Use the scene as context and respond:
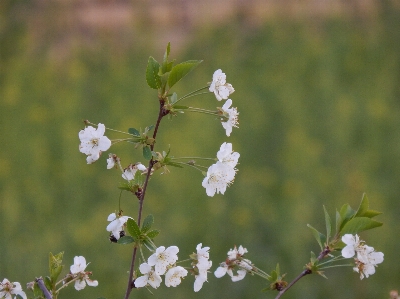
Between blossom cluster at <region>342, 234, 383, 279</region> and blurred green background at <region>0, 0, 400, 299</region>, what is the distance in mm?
1893

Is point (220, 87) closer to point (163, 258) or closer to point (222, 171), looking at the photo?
point (222, 171)

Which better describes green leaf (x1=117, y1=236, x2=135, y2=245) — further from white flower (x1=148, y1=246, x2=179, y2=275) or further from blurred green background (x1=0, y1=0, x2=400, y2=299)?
blurred green background (x1=0, y1=0, x2=400, y2=299)

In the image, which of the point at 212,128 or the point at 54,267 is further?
the point at 212,128

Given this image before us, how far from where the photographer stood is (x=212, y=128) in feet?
9.73

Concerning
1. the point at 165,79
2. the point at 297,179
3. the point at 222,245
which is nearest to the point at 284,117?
the point at 297,179

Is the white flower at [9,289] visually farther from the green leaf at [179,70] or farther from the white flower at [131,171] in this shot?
the green leaf at [179,70]

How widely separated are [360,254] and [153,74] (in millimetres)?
347

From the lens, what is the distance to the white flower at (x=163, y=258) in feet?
2.39

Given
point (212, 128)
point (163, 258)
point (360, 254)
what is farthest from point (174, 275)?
point (212, 128)

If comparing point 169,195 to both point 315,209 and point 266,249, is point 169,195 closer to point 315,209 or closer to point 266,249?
point 266,249

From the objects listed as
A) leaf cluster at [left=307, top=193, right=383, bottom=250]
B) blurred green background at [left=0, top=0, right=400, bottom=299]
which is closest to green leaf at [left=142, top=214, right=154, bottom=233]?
leaf cluster at [left=307, top=193, right=383, bottom=250]

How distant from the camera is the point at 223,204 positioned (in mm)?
2820

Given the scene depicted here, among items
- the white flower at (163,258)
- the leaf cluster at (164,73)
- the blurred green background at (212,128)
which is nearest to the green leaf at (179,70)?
the leaf cluster at (164,73)

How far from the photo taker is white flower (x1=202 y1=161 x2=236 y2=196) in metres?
0.79
